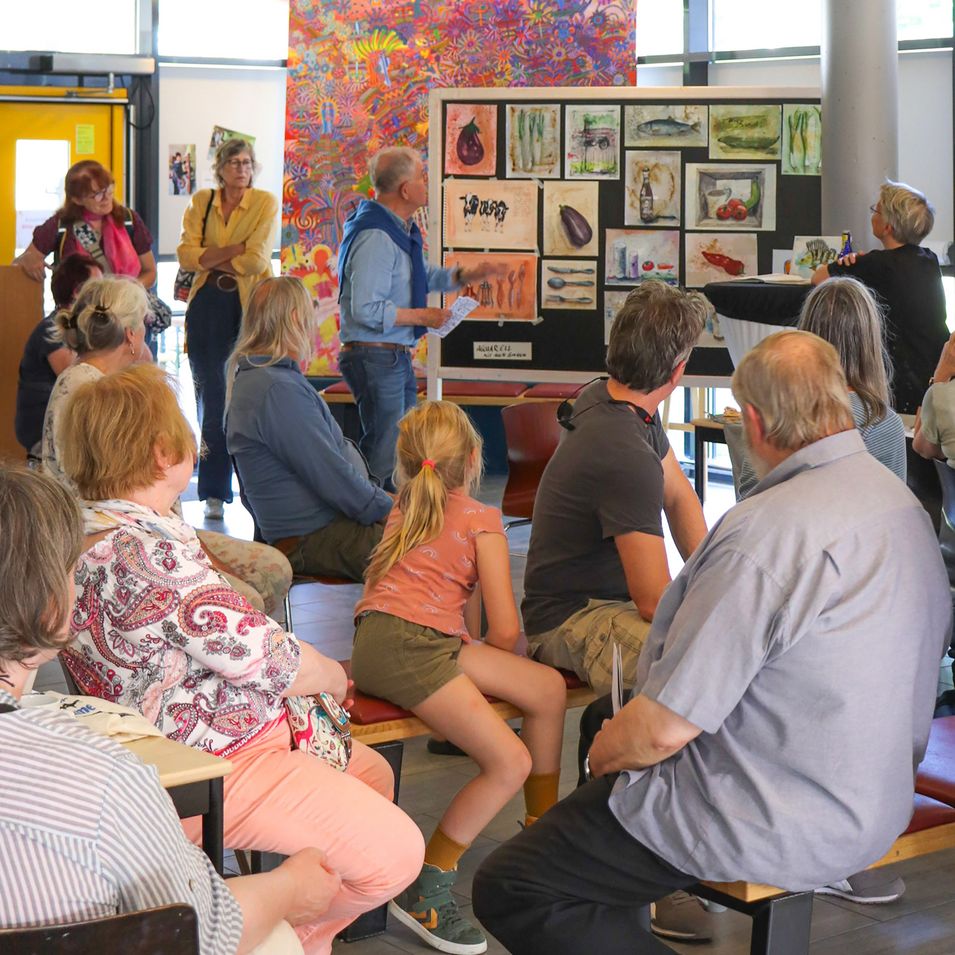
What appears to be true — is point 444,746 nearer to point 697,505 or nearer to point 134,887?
point 697,505

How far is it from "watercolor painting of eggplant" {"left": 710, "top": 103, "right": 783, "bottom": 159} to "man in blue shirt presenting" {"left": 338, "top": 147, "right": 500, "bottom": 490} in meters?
1.56

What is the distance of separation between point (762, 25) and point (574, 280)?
2.95m

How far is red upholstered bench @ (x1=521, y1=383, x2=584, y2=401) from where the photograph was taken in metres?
A: 8.10

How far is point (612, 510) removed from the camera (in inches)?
113

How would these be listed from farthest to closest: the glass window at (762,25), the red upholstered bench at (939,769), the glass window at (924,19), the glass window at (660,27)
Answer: the glass window at (660,27) < the glass window at (762,25) < the glass window at (924,19) < the red upholstered bench at (939,769)

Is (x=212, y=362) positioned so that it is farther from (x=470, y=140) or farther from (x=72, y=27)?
(x=72, y=27)

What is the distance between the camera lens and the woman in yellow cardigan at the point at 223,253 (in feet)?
22.5

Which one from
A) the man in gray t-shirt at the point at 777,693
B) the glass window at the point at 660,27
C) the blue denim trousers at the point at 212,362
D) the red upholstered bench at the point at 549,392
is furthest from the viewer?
the glass window at the point at 660,27

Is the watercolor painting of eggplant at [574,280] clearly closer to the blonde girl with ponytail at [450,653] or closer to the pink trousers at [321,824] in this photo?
the blonde girl with ponytail at [450,653]

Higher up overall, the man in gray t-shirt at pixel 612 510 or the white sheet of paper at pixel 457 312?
the white sheet of paper at pixel 457 312

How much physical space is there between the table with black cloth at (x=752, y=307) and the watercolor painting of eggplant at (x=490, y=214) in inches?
43.3

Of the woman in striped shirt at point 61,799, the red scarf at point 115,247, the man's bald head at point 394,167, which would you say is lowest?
the woman in striped shirt at point 61,799

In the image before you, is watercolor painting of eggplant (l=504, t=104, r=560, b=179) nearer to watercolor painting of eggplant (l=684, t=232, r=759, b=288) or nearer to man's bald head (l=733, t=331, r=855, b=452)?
watercolor painting of eggplant (l=684, t=232, r=759, b=288)

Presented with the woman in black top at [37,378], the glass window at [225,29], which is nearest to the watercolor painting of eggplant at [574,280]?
the woman in black top at [37,378]
